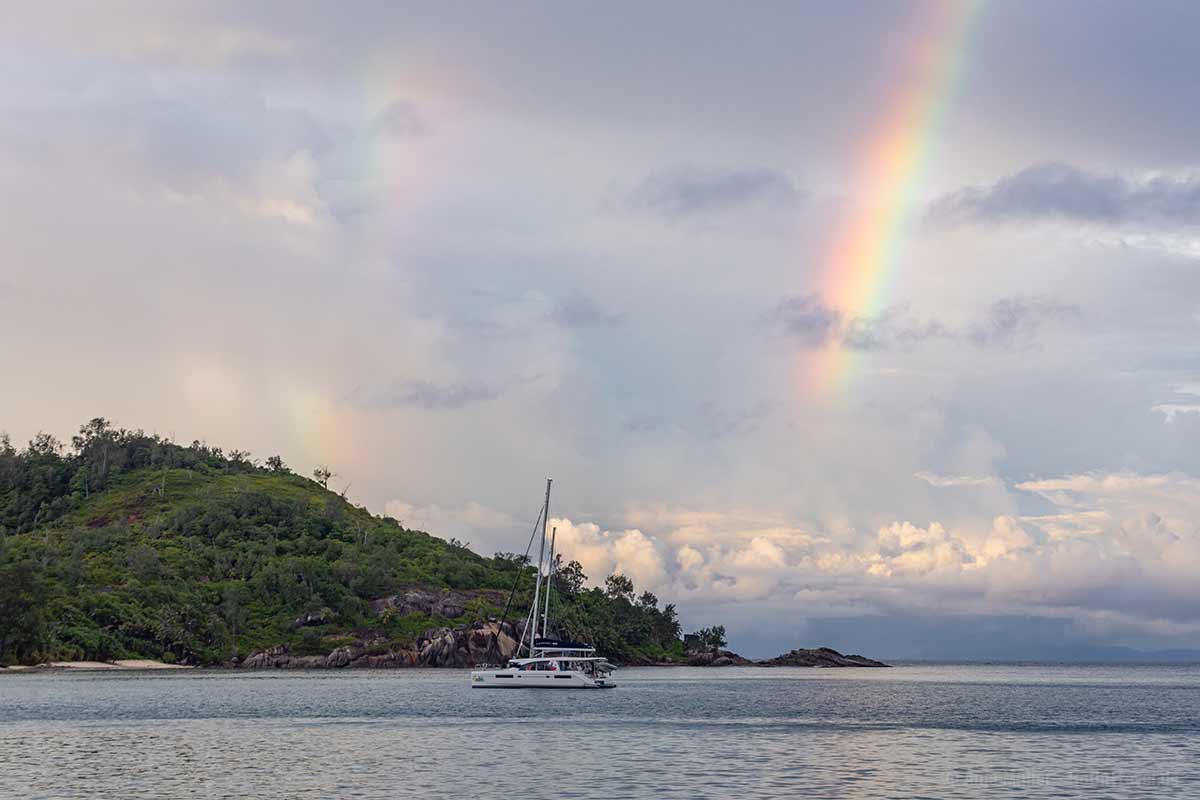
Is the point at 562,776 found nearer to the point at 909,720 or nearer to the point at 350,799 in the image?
the point at 350,799

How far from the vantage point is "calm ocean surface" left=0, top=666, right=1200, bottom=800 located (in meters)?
79.7

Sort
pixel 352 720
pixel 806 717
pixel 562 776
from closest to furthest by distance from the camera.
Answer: pixel 562 776, pixel 352 720, pixel 806 717

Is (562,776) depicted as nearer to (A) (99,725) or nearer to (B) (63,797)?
(B) (63,797)

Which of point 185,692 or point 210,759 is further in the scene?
point 185,692

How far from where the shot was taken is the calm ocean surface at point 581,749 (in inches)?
3137

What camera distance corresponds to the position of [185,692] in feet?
634

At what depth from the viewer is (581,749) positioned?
103375mm

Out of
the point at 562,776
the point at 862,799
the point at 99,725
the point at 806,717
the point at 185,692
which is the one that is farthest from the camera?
the point at 185,692

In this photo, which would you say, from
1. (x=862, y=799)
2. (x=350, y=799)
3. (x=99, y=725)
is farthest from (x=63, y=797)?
(x=99, y=725)

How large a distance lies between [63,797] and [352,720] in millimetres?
62766

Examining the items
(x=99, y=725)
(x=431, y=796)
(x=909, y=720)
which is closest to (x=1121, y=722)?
(x=909, y=720)

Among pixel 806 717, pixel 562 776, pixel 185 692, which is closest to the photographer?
pixel 562 776

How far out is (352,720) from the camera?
13600 cm

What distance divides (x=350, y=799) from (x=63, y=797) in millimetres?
17037
